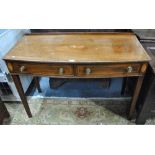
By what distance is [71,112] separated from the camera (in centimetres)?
150

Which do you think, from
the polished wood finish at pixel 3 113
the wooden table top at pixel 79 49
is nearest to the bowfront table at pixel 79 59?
the wooden table top at pixel 79 49

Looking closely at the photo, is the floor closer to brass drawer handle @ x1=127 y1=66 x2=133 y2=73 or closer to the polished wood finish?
the polished wood finish

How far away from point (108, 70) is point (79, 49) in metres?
0.26

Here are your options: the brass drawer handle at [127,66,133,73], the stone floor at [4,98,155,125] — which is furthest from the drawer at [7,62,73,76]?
the stone floor at [4,98,155,125]

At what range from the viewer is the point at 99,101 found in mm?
1613

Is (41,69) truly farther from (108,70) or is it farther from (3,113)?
(3,113)

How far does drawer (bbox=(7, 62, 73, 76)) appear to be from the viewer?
104 centimetres

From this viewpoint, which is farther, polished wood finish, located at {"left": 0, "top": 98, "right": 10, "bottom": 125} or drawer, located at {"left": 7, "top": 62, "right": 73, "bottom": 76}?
polished wood finish, located at {"left": 0, "top": 98, "right": 10, "bottom": 125}

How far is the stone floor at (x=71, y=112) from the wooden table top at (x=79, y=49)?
26.1 inches

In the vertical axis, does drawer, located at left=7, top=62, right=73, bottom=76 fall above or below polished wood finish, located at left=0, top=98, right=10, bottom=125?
above

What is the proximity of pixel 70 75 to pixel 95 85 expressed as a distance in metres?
0.77

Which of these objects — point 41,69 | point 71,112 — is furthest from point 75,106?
point 41,69
